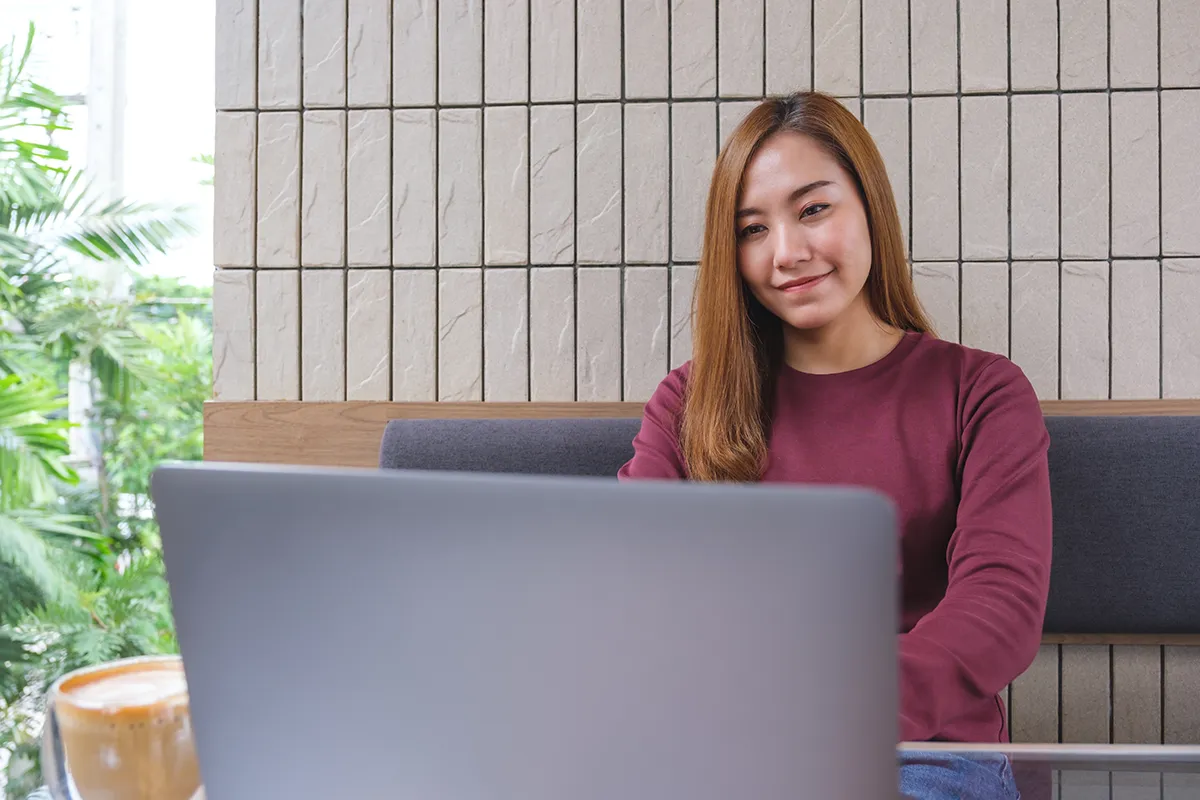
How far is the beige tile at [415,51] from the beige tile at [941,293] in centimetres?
106

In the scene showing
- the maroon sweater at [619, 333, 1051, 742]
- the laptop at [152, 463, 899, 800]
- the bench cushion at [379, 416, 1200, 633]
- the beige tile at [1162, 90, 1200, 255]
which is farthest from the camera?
the beige tile at [1162, 90, 1200, 255]

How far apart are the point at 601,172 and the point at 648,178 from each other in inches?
3.8

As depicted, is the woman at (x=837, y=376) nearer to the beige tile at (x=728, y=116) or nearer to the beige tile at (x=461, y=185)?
the beige tile at (x=728, y=116)

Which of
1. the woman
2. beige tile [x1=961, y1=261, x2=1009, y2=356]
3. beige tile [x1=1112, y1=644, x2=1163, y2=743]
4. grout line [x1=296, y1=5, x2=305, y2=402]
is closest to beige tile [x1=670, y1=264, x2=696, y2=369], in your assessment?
the woman

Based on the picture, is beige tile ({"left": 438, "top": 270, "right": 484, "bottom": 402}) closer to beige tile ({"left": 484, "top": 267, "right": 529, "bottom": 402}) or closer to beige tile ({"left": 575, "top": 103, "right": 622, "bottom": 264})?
beige tile ({"left": 484, "top": 267, "right": 529, "bottom": 402})

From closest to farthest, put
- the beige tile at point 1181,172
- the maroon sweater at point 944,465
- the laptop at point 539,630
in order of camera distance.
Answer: the laptop at point 539,630 < the maroon sweater at point 944,465 < the beige tile at point 1181,172

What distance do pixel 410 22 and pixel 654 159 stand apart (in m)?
0.59

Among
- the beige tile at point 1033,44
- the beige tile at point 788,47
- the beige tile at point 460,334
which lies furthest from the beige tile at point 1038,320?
the beige tile at point 460,334

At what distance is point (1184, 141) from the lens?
5.62 feet

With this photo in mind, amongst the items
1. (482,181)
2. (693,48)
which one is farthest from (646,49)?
(482,181)

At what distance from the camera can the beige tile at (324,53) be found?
188cm

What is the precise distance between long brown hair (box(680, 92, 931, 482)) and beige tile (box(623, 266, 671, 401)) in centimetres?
36

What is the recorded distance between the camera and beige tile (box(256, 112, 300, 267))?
1.89 m

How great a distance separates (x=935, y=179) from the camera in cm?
175
